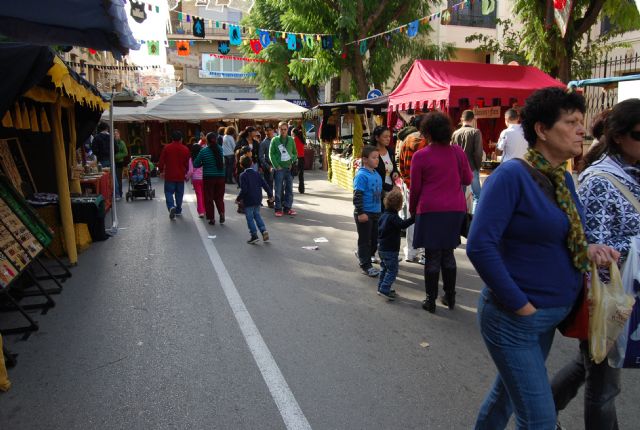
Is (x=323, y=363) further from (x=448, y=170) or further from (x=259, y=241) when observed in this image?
(x=259, y=241)

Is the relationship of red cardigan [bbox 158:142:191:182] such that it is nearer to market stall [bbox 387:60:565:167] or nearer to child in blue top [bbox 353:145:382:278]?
market stall [bbox 387:60:565:167]

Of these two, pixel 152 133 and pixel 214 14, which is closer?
pixel 152 133

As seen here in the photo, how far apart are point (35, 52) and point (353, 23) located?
15301 millimetres

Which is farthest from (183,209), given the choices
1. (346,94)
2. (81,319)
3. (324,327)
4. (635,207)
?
(346,94)

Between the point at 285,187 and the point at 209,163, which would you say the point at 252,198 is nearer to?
the point at 209,163

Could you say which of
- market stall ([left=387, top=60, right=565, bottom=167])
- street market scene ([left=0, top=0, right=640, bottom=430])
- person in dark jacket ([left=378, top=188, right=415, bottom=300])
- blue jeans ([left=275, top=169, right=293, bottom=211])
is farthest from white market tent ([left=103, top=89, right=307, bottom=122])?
person in dark jacket ([left=378, top=188, right=415, bottom=300])

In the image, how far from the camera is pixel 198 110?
2206 cm

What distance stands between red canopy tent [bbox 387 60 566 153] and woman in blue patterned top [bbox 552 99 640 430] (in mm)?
7550

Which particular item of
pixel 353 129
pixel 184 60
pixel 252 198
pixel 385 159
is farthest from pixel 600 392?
pixel 184 60

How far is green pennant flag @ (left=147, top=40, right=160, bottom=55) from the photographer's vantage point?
809 inches

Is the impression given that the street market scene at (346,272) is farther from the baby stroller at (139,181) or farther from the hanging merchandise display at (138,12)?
the baby stroller at (139,181)

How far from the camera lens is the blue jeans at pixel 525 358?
2.29m

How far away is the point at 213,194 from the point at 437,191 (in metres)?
6.61

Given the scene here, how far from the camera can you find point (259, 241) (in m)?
9.28
